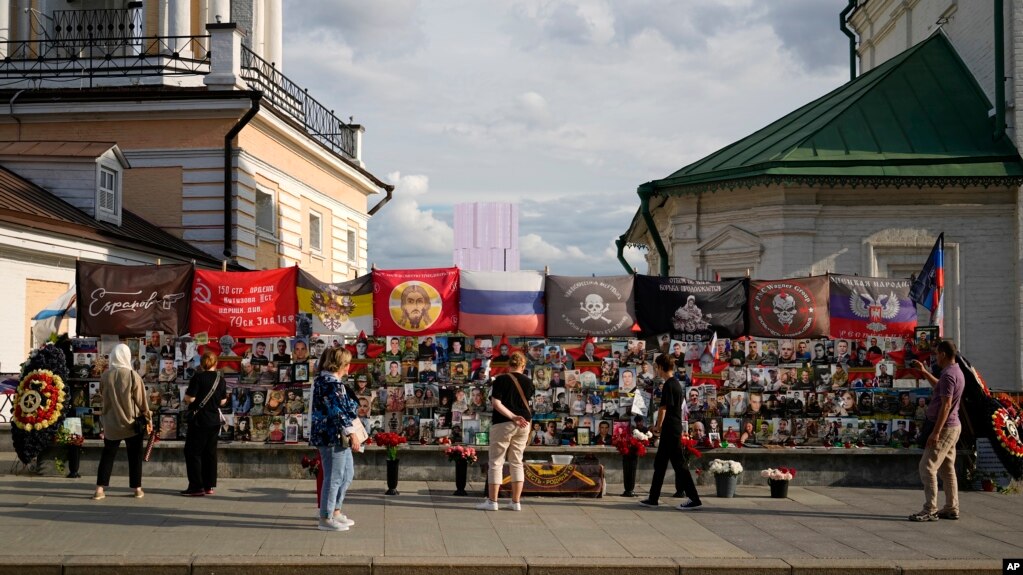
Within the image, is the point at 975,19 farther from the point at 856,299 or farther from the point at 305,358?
the point at 305,358

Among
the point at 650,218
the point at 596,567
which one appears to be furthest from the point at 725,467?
the point at 650,218

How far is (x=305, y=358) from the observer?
1426 centimetres

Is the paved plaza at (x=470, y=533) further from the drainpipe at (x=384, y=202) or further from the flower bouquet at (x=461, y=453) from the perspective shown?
the drainpipe at (x=384, y=202)

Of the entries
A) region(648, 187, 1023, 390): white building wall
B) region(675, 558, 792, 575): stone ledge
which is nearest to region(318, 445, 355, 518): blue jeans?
region(675, 558, 792, 575): stone ledge

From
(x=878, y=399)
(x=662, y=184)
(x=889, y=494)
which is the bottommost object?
(x=889, y=494)

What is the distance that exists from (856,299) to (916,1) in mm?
13548

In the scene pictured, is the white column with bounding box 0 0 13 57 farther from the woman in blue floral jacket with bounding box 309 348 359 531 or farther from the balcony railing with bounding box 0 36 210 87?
the woman in blue floral jacket with bounding box 309 348 359 531

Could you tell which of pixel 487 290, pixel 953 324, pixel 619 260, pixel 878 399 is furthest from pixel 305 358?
pixel 619 260

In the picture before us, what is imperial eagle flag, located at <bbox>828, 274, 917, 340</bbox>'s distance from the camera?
14773 millimetres

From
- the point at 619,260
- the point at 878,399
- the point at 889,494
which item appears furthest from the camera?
the point at 619,260

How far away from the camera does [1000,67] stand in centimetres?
2019

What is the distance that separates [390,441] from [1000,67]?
14.2 metres

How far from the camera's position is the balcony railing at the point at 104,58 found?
27.5 meters

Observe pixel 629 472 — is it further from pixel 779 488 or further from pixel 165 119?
pixel 165 119
